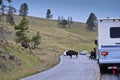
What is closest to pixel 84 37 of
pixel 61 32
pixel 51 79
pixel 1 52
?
pixel 61 32

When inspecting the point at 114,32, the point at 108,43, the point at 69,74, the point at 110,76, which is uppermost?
the point at 114,32

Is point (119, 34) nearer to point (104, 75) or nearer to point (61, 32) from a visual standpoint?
point (104, 75)

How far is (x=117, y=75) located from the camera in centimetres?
2791

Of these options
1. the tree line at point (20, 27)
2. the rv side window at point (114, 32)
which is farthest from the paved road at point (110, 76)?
the tree line at point (20, 27)

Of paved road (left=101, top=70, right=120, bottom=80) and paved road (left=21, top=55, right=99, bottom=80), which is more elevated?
paved road (left=101, top=70, right=120, bottom=80)

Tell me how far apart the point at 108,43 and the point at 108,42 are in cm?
6

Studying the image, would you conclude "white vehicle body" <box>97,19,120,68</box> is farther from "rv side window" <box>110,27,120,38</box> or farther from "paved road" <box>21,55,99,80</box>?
"paved road" <box>21,55,99,80</box>

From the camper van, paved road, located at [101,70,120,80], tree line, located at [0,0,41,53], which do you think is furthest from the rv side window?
tree line, located at [0,0,41,53]

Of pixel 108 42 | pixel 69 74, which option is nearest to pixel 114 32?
pixel 108 42

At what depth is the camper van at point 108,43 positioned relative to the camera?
26062mm

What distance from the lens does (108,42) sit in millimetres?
26281

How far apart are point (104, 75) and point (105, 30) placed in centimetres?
308

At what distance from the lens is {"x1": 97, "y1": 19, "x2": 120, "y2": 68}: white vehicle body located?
26062mm

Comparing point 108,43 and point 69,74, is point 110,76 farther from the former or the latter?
point 69,74
